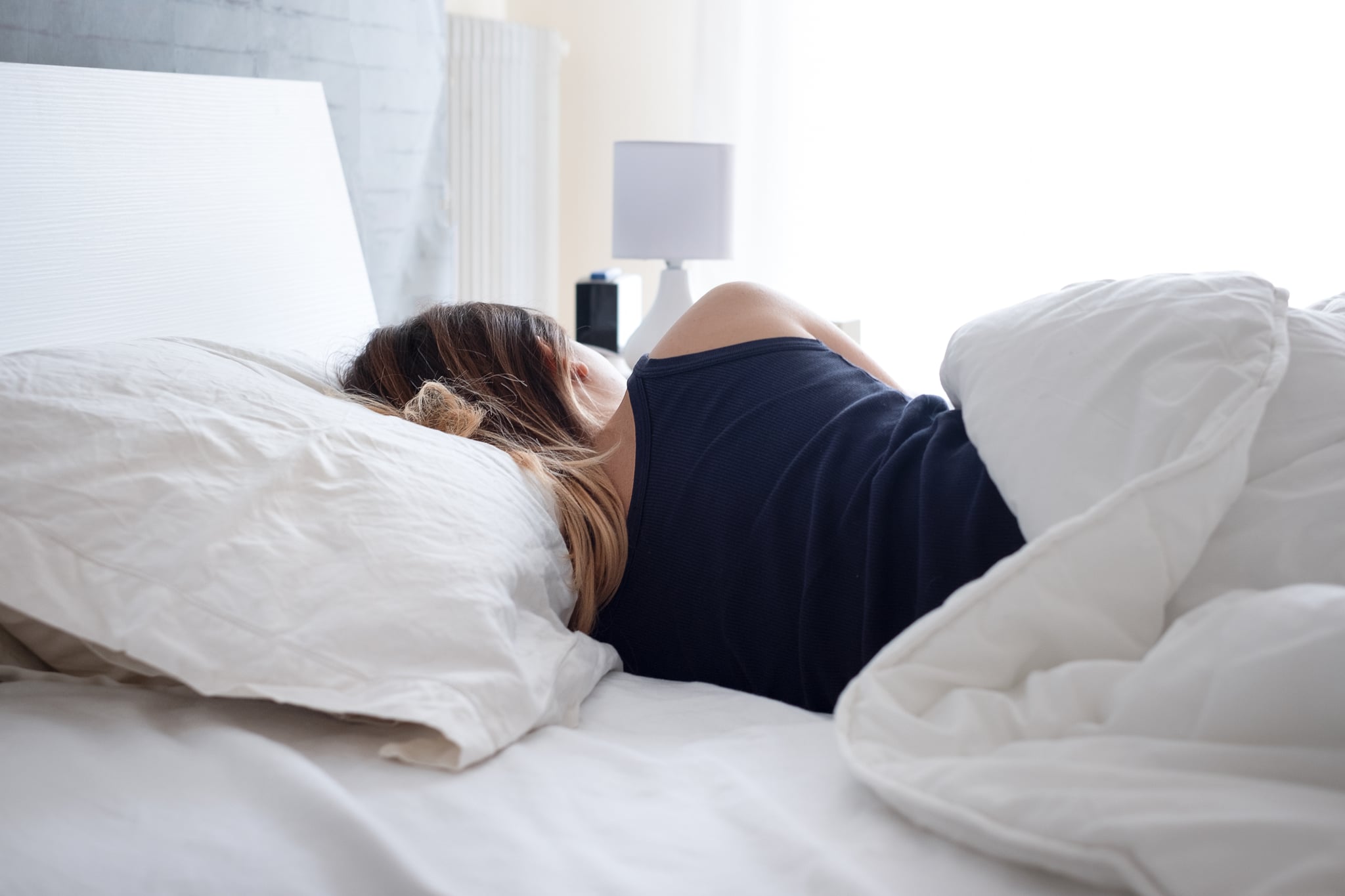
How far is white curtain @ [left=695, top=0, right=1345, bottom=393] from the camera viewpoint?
281 cm

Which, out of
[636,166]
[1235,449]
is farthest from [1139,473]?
[636,166]

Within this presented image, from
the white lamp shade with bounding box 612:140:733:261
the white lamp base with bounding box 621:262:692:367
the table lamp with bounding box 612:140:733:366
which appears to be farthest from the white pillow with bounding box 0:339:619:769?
the white lamp shade with bounding box 612:140:733:261

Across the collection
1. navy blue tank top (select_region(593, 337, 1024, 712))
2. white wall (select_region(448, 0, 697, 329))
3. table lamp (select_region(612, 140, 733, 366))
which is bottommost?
navy blue tank top (select_region(593, 337, 1024, 712))

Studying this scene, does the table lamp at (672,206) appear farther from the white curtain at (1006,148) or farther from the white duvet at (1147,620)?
the white duvet at (1147,620)

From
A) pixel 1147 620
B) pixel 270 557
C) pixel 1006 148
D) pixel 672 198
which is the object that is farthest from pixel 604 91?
pixel 1147 620

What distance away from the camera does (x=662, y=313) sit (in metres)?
2.56

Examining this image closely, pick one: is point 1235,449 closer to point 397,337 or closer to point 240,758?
point 240,758

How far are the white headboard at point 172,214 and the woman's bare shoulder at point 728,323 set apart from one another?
22.7 inches

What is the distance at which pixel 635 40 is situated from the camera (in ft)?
11.8

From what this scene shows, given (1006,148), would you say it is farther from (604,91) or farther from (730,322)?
(730,322)

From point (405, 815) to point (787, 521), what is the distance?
0.43 meters

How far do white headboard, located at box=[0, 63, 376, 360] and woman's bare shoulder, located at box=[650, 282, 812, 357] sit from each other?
58 centimetres

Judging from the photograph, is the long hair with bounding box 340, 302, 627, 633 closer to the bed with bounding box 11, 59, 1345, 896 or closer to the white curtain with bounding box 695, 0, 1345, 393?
the bed with bounding box 11, 59, 1345, 896

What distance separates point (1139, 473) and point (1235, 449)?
61 mm
